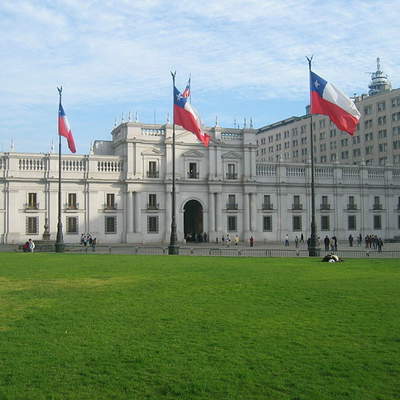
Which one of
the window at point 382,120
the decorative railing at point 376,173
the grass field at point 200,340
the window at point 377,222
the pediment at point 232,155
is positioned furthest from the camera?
the window at point 382,120

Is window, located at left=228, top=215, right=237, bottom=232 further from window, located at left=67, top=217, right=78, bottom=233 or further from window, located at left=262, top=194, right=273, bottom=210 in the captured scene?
window, located at left=67, top=217, right=78, bottom=233

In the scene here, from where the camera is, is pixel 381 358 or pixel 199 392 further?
pixel 381 358

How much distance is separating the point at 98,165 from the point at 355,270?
41687mm

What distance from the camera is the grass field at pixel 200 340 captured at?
821 cm

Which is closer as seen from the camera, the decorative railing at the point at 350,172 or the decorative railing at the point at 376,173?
the decorative railing at the point at 350,172

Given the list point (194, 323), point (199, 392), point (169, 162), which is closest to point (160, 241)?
point (169, 162)

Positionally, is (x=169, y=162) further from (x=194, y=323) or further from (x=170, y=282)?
(x=194, y=323)

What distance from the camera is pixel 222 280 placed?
20.9 meters

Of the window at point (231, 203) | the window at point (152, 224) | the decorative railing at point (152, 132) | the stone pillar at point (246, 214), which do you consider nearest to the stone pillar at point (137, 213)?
the window at point (152, 224)

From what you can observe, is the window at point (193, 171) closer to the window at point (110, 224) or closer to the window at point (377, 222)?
the window at point (110, 224)

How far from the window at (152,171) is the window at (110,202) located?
4834 mm

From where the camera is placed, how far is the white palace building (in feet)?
192

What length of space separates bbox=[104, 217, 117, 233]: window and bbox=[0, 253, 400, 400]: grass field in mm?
41469

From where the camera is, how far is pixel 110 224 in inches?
2422
